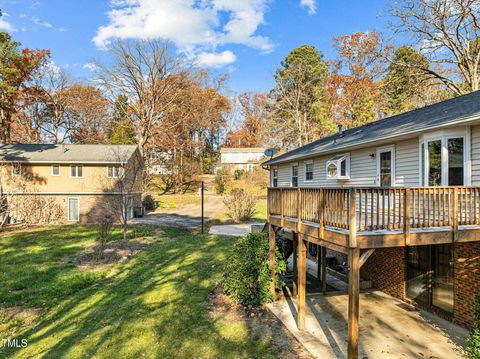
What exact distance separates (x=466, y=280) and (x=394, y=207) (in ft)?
10.0

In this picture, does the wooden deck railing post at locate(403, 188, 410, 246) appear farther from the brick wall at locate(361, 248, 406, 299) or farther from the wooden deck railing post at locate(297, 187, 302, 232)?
the brick wall at locate(361, 248, 406, 299)

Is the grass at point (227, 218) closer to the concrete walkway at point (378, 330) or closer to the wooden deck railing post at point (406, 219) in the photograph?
the concrete walkway at point (378, 330)

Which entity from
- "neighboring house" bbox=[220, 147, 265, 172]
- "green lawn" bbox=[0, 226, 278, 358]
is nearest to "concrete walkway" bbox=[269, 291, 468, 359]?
"green lawn" bbox=[0, 226, 278, 358]

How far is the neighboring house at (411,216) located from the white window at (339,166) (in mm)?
518

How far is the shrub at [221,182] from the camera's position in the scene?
3691 cm

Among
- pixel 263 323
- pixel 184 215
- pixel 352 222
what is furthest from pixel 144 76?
pixel 352 222

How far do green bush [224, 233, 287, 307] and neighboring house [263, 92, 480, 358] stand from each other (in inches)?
31.1

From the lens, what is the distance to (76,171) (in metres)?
22.5

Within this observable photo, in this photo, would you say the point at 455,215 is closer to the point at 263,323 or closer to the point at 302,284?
the point at 302,284

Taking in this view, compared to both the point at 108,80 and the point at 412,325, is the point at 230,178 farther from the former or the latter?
the point at 412,325

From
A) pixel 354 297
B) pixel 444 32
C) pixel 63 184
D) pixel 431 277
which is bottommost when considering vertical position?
pixel 431 277

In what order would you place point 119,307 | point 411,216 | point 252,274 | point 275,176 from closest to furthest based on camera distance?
point 411,216, point 119,307, point 252,274, point 275,176

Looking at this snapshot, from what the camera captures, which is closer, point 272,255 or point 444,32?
point 272,255

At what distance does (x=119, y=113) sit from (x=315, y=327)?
4217cm
